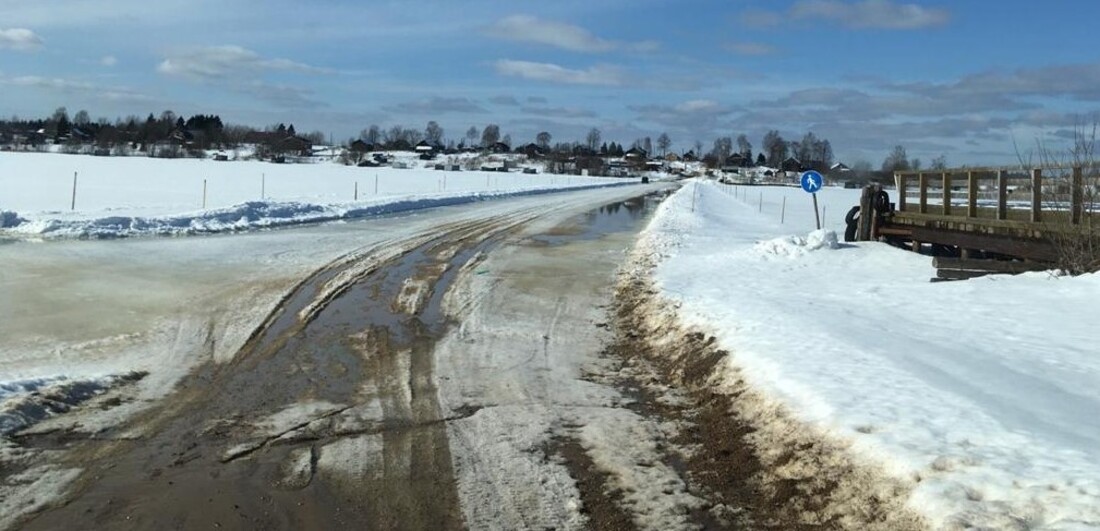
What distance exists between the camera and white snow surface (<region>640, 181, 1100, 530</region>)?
4.49 m

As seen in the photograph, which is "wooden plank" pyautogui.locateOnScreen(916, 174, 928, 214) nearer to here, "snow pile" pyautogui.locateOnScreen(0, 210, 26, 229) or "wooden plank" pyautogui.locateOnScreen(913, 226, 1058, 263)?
"wooden plank" pyautogui.locateOnScreen(913, 226, 1058, 263)

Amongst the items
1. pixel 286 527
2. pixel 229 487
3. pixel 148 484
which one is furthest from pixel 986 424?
pixel 148 484

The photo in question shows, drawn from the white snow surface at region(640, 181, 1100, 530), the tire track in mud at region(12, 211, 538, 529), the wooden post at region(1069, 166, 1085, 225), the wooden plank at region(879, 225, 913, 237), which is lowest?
the tire track in mud at region(12, 211, 538, 529)

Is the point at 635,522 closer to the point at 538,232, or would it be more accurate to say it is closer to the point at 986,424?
the point at 986,424

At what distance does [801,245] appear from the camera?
17.0 meters

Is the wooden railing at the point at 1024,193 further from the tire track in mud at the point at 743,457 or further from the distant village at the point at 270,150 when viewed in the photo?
the distant village at the point at 270,150

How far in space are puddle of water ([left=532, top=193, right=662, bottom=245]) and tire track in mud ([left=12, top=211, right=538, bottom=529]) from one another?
515 inches

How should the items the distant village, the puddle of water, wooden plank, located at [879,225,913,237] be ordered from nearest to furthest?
wooden plank, located at [879,225,913,237] → the puddle of water → the distant village

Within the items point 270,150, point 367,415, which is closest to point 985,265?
point 367,415

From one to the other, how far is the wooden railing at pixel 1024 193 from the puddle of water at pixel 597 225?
9.26 metres

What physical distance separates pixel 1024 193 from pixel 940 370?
801 cm

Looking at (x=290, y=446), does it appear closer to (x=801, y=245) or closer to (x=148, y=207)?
(x=801, y=245)

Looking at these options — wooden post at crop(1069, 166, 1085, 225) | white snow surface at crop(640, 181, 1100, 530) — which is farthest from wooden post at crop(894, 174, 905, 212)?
wooden post at crop(1069, 166, 1085, 225)

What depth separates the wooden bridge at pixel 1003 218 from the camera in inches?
469
